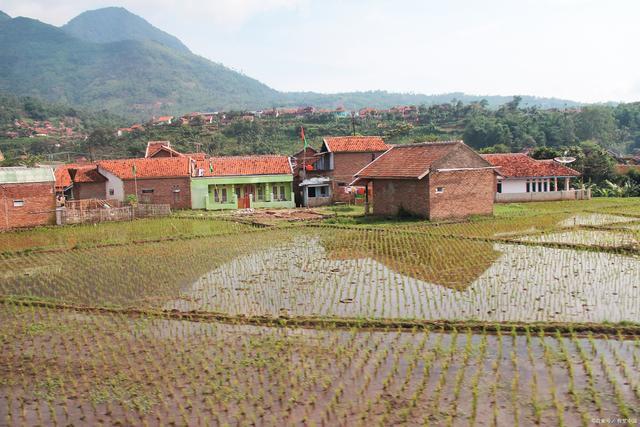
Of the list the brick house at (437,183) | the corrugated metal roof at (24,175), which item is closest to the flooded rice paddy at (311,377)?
the brick house at (437,183)

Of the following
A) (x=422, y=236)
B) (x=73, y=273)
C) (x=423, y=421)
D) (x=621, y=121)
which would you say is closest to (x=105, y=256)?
(x=73, y=273)

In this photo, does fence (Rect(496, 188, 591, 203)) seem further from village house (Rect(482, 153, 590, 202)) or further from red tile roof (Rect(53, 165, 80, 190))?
red tile roof (Rect(53, 165, 80, 190))

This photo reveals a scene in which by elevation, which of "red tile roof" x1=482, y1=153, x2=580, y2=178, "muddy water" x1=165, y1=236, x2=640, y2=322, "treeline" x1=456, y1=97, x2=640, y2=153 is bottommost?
"muddy water" x1=165, y1=236, x2=640, y2=322

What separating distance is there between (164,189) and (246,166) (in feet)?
16.6

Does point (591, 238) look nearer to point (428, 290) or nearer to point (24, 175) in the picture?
point (428, 290)

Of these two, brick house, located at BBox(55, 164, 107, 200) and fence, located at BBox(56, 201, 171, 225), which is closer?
fence, located at BBox(56, 201, 171, 225)

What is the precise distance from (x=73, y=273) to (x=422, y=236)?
460 inches

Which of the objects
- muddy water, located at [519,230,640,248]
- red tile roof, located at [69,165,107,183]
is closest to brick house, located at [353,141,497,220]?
muddy water, located at [519,230,640,248]

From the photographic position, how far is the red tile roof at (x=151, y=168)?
3453 centimetres

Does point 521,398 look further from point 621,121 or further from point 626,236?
point 621,121

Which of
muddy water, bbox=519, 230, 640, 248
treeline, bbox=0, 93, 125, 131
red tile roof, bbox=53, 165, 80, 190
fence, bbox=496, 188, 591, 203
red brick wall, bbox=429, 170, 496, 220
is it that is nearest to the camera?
muddy water, bbox=519, 230, 640, 248

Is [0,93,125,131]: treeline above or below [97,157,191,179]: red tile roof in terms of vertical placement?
above

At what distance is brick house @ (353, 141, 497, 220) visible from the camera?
26.3m

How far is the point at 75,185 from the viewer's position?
36906 millimetres
